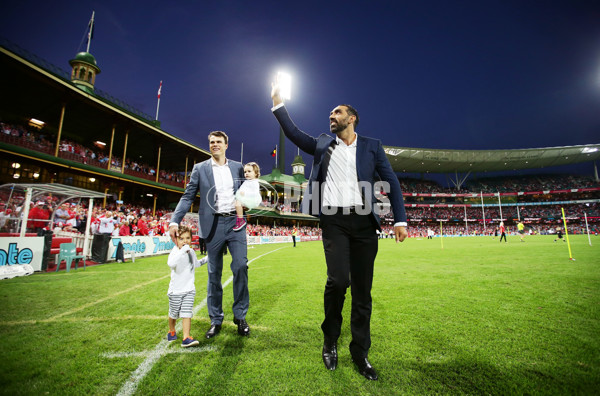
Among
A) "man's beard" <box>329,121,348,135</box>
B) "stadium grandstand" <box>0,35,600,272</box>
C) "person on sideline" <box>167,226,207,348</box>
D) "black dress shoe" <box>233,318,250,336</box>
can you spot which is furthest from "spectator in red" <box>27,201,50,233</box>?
"man's beard" <box>329,121,348,135</box>

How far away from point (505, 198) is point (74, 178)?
82192 mm

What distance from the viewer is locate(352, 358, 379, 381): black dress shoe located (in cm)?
219

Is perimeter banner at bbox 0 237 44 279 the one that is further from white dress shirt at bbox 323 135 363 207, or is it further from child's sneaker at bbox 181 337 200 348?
white dress shirt at bbox 323 135 363 207

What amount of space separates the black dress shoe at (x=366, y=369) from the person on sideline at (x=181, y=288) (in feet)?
5.82

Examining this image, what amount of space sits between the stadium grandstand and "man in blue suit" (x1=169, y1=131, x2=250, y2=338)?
2862 mm

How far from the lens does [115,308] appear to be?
4207 mm

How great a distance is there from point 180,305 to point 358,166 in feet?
8.70

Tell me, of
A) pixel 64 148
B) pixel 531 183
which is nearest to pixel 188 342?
pixel 64 148

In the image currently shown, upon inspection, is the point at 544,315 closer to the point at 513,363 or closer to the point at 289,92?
the point at 513,363

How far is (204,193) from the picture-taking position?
3434 millimetres

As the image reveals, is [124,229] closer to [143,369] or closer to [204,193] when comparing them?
[204,193]

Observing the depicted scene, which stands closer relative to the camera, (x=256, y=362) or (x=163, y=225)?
(x=256, y=362)

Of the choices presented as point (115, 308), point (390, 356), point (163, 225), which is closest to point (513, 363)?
point (390, 356)

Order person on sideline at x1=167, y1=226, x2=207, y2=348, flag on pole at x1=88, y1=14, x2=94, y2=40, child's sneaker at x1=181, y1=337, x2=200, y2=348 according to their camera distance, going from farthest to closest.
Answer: flag on pole at x1=88, y1=14, x2=94, y2=40 → person on sideline at x1=167, y1=226, x2=207, y2=348 → child's sneaker at x1=181, y1=337, x2=200, y2=348
